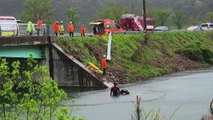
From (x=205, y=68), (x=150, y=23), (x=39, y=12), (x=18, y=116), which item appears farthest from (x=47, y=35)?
(x=39, y=12)

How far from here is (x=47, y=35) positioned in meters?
42.5

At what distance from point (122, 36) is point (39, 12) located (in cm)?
4337

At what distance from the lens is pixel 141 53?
52.6 metres

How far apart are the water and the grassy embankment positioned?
3094 millimetres

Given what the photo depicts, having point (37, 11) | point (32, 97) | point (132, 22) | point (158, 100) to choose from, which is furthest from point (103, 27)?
point (32, 97)

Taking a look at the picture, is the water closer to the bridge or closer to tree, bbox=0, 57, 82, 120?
the bridge

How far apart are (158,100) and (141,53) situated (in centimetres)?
2107

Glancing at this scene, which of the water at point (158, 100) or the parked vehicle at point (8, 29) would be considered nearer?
the water at point (158, 100)

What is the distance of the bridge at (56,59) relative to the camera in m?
39.2

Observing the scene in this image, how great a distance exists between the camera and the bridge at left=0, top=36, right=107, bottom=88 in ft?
129

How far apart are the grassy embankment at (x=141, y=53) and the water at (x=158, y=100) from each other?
122 inches

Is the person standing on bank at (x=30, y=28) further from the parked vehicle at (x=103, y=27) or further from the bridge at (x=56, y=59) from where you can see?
the parked vehicle at (x=103, y=27)

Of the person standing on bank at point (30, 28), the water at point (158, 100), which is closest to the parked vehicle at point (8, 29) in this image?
the person standing on bank at point (30, 28)

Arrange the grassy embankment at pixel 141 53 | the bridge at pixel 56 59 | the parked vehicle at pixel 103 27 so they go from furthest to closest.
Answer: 1. the parked vehicle at pixel 103 27
2. the grassy embankment at pixel 141 53
3. the bridge at pixel 56 59
